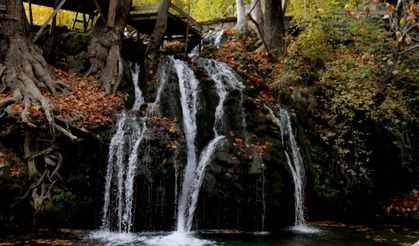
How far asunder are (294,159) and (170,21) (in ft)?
29.1

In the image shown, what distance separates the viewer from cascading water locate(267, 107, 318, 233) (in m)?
11.0

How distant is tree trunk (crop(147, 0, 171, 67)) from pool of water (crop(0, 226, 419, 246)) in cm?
675

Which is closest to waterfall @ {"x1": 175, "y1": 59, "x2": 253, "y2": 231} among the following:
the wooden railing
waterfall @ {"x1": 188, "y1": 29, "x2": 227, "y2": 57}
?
the wooden railing

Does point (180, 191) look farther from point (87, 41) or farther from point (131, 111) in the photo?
point (87, 41)

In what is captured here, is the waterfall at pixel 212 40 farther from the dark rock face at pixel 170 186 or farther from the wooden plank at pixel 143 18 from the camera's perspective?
the dark rock face at pixel 170 186

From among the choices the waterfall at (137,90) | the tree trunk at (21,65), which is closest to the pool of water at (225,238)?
the tree trunk at (21,65)

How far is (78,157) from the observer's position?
9.91 metres

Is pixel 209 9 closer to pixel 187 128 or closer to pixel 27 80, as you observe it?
pixel 187 128

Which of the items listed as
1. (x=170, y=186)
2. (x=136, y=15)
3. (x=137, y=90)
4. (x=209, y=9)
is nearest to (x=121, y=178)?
(x=170, y=186)

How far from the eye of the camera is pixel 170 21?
690 inches

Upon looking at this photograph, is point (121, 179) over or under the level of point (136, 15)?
under

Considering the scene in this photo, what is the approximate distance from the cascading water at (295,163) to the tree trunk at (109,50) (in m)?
4.91

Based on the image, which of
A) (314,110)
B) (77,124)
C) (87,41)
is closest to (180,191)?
(77,124)

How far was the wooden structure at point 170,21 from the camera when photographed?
15847 millimetres
